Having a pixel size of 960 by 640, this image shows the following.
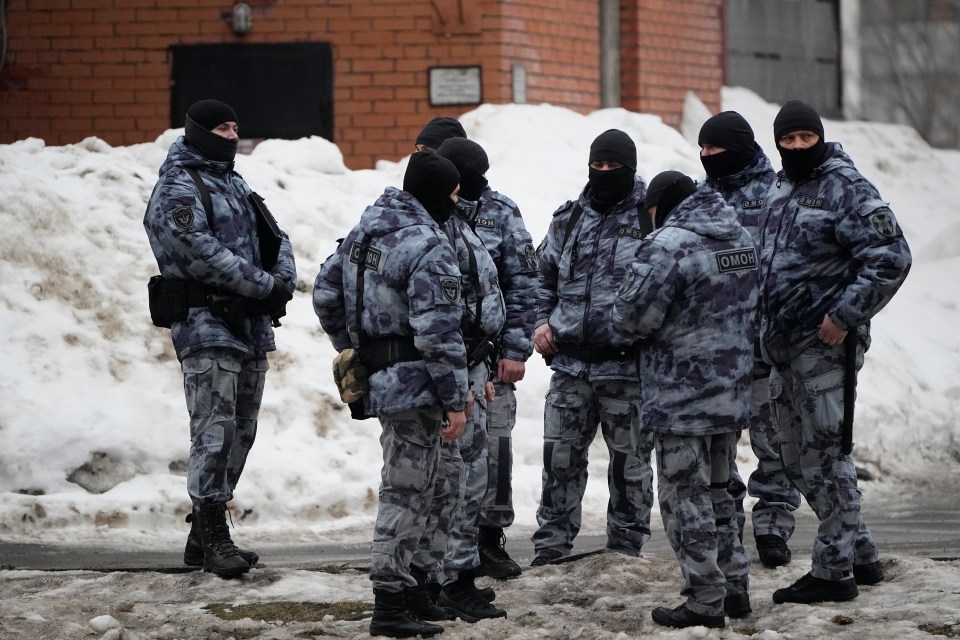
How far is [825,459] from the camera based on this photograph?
6.04 m

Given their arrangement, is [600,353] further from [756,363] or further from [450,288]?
[450,288]

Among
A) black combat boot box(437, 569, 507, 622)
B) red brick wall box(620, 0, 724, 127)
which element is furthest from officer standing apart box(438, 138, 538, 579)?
red brick wall box(620, 0, 724, 127)

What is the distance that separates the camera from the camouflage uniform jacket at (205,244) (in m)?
6.58

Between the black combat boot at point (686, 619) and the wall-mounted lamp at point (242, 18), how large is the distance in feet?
33.8

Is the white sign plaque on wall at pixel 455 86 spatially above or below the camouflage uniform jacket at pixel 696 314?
above

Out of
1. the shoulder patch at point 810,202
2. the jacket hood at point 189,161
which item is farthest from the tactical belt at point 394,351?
the shoulder patch at point 810,202

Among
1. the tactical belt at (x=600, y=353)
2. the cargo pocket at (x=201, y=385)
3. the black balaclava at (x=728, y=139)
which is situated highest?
the black balaclava at (x=728, y=139)

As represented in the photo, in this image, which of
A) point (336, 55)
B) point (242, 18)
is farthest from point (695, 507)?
point (242, 18)

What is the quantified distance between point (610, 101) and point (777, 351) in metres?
9.69

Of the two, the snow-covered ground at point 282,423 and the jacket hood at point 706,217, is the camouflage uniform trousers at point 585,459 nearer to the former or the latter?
the snow-covered ground at point 282,423

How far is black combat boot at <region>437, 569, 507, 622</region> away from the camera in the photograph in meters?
5.86

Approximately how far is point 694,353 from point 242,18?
1006cm

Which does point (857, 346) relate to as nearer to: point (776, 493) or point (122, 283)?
point (776, 493)

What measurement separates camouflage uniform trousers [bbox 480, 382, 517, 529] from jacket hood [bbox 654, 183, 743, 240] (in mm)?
1720
